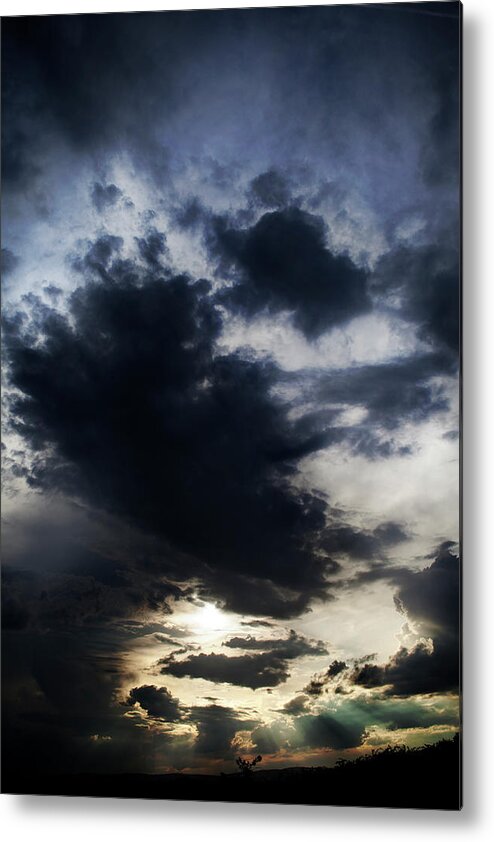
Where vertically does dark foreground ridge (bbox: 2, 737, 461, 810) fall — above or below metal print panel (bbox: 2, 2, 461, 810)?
below

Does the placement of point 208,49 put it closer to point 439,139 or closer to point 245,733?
point 439,139

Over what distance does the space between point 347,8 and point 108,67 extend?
2.42ft

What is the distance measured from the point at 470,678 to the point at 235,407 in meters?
1.04

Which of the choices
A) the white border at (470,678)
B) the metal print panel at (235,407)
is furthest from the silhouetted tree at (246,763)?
the white border at (470,678)

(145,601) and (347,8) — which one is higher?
(347,8)

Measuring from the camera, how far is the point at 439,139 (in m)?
2.72

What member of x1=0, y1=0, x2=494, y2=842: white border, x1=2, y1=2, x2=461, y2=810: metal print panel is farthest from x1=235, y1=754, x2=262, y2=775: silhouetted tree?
x1=0, y1=0, x2=494, y2=842: white border

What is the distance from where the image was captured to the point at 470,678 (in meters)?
2.70

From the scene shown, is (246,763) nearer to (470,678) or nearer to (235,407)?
(470,678)

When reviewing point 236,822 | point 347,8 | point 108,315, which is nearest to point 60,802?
point 236,822

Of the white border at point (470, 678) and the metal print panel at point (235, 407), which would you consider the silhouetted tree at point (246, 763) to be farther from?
the white border at point (470, 678)

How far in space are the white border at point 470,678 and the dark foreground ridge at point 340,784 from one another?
0.06 m

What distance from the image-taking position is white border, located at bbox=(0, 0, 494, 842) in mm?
2693

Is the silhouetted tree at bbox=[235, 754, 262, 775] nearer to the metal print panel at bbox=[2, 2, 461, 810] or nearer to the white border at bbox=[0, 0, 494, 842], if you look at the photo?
A: the metal print panel at bbox=[2, 2, 461, 810]
